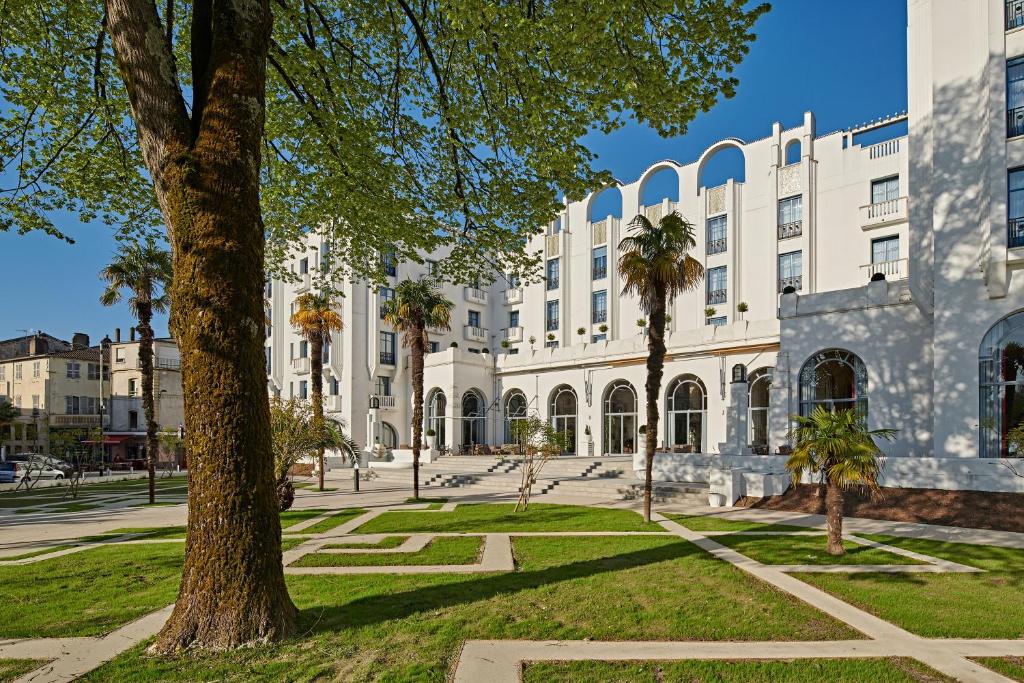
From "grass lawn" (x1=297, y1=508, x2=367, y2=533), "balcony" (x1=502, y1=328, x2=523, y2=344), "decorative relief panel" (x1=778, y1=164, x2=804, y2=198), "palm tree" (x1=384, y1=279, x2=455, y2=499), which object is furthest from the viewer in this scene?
"balcony" (x1=502, y1=328, x2=523, y2=344)

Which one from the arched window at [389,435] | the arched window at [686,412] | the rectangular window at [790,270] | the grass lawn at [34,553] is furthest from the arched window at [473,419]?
the grass lawn at [34,553]

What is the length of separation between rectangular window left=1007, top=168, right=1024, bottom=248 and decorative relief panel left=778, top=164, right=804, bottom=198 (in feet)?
44.9

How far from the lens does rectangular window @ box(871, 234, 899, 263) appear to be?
28.7 metres

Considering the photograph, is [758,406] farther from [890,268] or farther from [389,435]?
[389,435]

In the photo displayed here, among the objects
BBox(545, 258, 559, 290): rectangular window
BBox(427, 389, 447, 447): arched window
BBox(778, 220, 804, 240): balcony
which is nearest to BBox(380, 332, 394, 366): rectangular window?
BBox(427, 389, 447, 447): arched window

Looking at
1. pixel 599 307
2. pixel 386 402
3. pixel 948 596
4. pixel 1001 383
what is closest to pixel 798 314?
pixel 1001 383

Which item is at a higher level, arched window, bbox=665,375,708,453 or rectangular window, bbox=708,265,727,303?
rectangular window, bbox=708,265,727,303

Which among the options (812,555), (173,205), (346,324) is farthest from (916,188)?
(346,324)

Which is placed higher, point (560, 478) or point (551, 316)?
point (551, 316)

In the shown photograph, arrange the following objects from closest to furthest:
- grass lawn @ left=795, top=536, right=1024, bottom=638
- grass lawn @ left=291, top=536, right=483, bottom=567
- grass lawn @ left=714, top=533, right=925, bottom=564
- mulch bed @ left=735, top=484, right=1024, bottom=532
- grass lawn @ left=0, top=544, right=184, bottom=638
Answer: grass lawn @ left=795, top=536, right=1024, bottom=638 → grass lawn @ left=0, top=544, right=184, bottom=638 → grass lawn @ left=291, top=536, right=483, bottom=567 → grass lawn @ left=714, top=533, right=925, bottom=564 → mulch bed @ left=735, top=484, right=1024, bottom=532

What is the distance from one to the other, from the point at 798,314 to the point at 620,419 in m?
12.6

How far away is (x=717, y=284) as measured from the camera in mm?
33844

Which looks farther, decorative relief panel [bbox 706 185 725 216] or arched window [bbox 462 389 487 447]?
arched window [bbox 462 389 487 447]

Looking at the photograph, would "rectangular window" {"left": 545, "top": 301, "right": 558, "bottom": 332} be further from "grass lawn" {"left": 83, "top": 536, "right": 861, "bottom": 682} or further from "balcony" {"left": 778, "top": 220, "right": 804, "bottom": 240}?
"grass lawn" {"left": 83, "top": 536, "right": 861, "bottom": 682}
